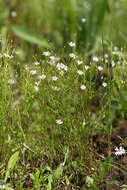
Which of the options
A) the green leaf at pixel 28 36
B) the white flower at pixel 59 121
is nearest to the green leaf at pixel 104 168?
the white flower at pixel 59 121

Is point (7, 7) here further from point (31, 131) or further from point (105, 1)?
point (31, 131)

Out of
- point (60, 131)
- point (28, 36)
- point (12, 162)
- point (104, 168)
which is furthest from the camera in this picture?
point (28, 36)

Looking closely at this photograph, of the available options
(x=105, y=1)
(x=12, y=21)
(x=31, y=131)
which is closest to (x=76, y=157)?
(x=31, y=131)

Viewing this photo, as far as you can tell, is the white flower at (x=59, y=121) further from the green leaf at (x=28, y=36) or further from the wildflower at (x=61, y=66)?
the green leaf at (x=28, y=36)

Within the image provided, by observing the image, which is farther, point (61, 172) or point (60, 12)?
point (60, 12)

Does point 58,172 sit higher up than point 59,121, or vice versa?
point 59,121

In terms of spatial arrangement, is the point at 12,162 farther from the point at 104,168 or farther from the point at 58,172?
the point at 104,168

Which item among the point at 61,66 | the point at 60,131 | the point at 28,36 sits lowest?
the point at 60,131

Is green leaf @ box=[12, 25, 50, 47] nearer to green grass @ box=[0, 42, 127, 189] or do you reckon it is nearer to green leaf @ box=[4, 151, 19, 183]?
green grass @ box=[0, 42, 127, 189]

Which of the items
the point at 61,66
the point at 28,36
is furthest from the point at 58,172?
the point at 28,36

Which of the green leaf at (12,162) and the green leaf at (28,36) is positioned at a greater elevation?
the green leaf at (28,36)

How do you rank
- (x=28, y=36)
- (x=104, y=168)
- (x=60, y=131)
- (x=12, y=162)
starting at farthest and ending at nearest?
(x=28, y=36) < (x=60, y=131) < (x=12, y=162) < (x=104, y=168)
